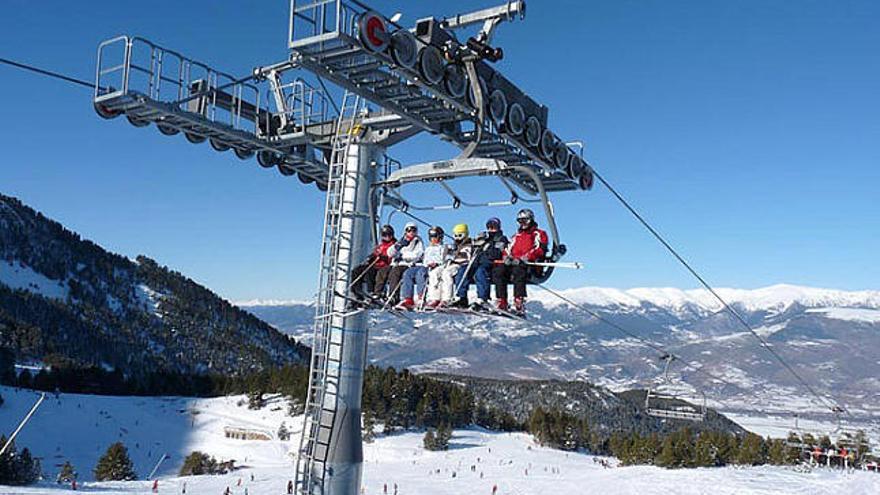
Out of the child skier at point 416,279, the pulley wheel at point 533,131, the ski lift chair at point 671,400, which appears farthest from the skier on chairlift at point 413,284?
the ski lift chair at point 671,400

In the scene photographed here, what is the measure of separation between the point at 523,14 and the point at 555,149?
2798 mm

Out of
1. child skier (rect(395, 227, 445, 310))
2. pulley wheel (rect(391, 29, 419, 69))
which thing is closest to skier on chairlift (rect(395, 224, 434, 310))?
child skier (rect(395, 227, 445, 310))

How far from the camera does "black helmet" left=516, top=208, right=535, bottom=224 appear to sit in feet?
47.4

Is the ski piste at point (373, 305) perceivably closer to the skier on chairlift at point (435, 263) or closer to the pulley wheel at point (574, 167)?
the skier on chairlift at point (435, 263)

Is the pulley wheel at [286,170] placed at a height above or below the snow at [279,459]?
above

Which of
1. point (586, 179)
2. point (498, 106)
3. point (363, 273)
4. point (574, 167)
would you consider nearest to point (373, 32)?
point (498, 106)

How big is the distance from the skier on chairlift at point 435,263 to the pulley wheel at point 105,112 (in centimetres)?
677

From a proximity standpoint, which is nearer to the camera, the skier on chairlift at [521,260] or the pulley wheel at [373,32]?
the pulley wheel at [373,32]

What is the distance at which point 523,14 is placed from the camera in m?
14.3

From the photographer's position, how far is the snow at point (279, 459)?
6562cm

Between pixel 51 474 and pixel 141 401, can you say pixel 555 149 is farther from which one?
pixel 141 401

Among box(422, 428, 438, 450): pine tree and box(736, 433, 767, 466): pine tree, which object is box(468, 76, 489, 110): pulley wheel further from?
box(736, 433, 767, 466): pine tree

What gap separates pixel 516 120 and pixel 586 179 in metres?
3.46

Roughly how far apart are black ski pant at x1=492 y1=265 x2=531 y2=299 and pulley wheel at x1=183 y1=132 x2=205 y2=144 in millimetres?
7562
